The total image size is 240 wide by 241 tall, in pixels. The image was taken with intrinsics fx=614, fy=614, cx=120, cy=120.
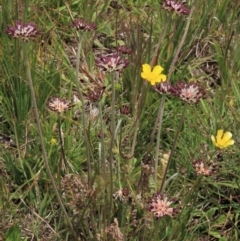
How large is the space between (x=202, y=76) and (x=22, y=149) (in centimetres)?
81

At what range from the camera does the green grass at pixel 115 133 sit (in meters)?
1.57

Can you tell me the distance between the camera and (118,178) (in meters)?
1.73

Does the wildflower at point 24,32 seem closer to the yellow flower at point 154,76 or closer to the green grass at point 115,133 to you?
the green grass at point 115,133

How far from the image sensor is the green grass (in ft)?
5.16

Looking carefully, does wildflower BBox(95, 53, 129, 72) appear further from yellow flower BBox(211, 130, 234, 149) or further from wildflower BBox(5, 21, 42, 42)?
yellow flower BBox(211, 130, 234, 149)

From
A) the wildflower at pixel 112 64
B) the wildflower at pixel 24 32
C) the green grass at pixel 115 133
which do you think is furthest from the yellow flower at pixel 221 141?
the wildflower at pixel 24 32

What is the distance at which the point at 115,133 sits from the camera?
1.62m

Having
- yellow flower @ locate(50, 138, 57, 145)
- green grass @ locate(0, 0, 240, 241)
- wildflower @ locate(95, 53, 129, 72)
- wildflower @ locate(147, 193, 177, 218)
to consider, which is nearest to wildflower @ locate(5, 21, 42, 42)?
green grass @ locate(0, 0, 240, 241)

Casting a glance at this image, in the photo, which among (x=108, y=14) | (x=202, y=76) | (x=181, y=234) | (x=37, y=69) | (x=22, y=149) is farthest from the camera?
(x=108, y=14)

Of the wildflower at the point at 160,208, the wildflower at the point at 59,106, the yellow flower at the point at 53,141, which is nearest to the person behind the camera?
the wildflower at the point at 160,208

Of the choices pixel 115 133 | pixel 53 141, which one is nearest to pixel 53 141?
pixel 53 141

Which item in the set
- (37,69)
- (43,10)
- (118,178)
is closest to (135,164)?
(118,178)

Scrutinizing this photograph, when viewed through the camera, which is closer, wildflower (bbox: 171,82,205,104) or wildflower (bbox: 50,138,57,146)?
wildflower (bbox: 171,82,205,104)

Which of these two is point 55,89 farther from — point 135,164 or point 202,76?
point 202,76
